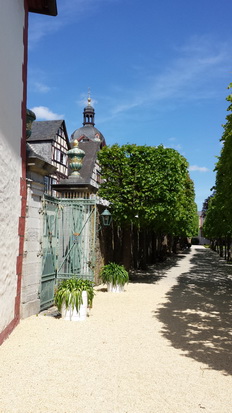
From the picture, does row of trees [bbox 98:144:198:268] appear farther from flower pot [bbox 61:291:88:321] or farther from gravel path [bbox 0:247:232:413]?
flower pot [bbox 61:291:88:321]

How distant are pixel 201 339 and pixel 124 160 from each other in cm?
834

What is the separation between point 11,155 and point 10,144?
0.65 feet

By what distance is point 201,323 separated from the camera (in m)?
7.66

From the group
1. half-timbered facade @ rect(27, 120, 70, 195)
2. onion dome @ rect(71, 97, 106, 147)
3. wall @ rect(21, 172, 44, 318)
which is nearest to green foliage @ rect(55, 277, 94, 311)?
wall @ rect(21, 172, 44, 318)

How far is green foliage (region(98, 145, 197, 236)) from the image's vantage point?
42.9 ft

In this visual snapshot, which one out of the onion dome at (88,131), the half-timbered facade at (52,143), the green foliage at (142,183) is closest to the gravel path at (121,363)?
the green foliage at (142,183)

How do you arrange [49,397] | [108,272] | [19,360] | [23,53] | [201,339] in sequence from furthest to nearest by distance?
1. [108,272]
2. [23,53]
3. [201,339]
4. [19,360]
5. [49,397]

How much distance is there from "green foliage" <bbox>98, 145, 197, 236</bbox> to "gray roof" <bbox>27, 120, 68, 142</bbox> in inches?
567

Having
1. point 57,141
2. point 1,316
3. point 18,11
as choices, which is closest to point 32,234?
point 1,316

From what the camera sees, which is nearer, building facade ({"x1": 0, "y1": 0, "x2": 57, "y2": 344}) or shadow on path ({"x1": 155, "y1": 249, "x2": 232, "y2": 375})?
shadow on path ({"x1": 155, "y1": 249, "x2": 232, "y2": 375})

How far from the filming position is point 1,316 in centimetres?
564

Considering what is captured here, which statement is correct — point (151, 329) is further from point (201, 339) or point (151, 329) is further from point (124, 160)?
point (124, 160)

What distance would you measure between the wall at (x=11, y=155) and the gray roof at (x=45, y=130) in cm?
2017

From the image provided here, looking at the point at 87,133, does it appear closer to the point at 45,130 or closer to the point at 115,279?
the point at 45,130
